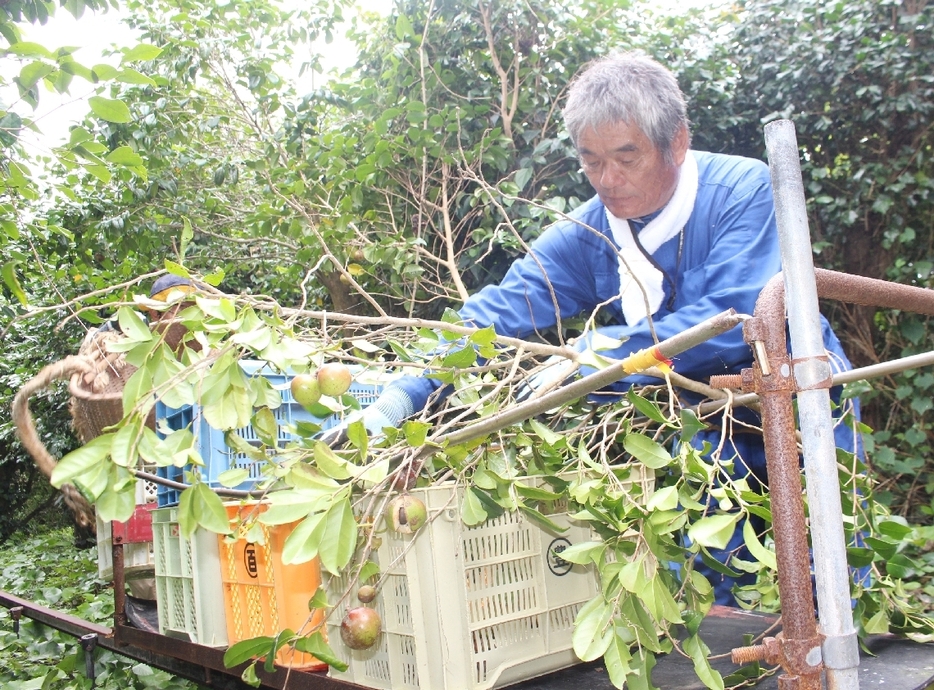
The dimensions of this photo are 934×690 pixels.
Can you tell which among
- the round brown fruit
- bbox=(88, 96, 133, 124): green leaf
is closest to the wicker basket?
bbox=(88, 96, 133, 124): green leaf

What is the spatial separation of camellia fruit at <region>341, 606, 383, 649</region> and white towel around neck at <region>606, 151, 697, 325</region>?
3.60 feet

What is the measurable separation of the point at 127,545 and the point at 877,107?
4.12 metres

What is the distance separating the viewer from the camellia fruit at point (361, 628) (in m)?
1.46

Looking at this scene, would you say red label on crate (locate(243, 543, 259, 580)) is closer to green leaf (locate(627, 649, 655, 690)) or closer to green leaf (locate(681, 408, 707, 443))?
green leaf (locate(627, 649, 655, 690))

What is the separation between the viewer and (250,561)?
1.79 m

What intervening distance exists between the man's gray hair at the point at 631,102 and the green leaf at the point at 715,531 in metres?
1.31

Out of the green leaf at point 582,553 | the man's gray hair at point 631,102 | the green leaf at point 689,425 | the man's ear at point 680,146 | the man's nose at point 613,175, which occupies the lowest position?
the green leaf at point 582,553

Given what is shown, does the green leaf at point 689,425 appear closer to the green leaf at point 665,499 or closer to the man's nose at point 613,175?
the green leaf at point 665,499

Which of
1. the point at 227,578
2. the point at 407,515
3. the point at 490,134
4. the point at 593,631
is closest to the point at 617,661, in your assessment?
the point at 593,631

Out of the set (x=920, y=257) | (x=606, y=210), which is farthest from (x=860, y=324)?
(x=606, y=210)

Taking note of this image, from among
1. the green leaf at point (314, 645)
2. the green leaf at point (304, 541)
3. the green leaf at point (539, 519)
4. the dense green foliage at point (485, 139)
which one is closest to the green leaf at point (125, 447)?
the green leaf at point (304, 541)

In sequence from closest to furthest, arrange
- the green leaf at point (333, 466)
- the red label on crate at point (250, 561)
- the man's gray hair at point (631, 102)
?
the green leaf at point (333, 466)
the red label on crate at point (250, 561)
the man's gray hair at point (631, 102)

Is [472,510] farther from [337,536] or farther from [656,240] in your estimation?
[656,240]

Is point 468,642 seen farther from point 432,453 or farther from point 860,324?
point 860,324
